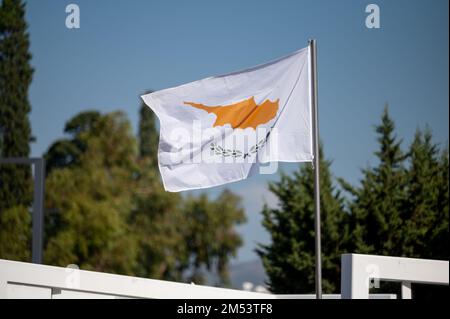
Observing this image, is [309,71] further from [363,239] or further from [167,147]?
[363,239]

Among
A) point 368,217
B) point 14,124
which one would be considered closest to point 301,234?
point 368,217

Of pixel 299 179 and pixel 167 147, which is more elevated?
pixel 299 179

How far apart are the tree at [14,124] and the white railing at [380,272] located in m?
44.2

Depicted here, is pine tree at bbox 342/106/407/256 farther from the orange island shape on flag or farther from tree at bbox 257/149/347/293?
the orange island shape on flag

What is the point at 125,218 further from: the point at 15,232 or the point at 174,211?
the point at 15,232

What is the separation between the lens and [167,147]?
11.0m

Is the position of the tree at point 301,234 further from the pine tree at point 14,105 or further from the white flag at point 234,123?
the white flag at point 234,123

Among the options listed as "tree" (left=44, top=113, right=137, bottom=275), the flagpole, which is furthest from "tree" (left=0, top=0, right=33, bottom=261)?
the flagpole

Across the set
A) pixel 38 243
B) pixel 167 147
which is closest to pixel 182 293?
pixel 167 147

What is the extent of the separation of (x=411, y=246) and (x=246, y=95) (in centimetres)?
2483

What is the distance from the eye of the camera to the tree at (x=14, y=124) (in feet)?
Answer: 174

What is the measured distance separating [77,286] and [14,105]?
151 ft

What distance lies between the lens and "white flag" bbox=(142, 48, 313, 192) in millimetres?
10906

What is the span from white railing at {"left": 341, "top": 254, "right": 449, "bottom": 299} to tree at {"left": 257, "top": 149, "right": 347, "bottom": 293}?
23639mm
